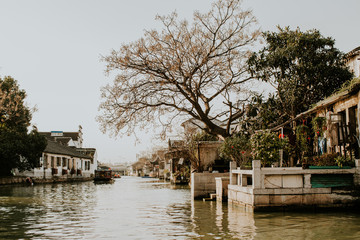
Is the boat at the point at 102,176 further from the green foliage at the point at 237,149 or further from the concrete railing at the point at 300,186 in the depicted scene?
the concrete railing at the point at 300,186

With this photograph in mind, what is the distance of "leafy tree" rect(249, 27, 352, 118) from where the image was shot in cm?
2089

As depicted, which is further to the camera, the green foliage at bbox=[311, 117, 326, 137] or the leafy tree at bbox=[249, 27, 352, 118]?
the leafy tree at bbox=[249, 27, 352, 118]

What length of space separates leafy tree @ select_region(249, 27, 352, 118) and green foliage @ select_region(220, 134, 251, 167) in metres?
3.26

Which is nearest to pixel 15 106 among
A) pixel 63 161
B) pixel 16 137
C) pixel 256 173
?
pixel 16 137

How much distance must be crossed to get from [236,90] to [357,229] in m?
12.6

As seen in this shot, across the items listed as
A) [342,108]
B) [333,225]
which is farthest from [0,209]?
[342,108]

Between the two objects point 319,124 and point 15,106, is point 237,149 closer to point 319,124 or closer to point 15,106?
point 319,124

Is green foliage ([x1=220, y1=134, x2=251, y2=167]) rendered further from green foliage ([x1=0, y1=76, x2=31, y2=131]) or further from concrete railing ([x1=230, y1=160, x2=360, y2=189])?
green foliage ([x1=0, y1=76, x2=31, y2=131])

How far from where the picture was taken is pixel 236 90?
846 inches

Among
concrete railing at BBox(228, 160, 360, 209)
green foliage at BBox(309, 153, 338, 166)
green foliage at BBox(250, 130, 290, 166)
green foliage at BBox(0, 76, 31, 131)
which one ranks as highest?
green foliage at BBox(0, 76, 31, 131)

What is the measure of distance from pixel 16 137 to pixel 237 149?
2384 centimetres

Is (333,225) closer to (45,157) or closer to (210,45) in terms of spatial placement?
(210,45)

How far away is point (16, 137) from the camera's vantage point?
115 feet

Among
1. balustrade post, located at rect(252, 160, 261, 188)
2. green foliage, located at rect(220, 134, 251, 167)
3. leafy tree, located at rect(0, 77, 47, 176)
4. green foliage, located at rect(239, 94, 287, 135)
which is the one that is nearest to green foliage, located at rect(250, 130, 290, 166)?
balustrade post, located at rect(252, 160, 261, 188)
